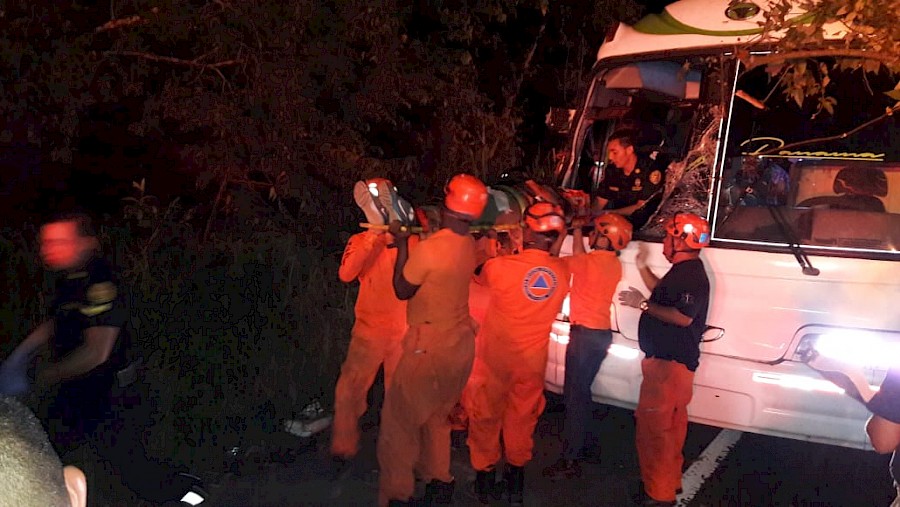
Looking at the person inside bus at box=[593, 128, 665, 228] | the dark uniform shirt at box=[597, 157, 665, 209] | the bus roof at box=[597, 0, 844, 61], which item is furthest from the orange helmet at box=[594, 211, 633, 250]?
the bus roof at box=[597, 0, 844, 61]

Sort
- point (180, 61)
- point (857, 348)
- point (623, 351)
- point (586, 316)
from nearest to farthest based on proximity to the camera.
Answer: point (857, 348)
point (586, 316)
point (623, 351)
point (180, 61)

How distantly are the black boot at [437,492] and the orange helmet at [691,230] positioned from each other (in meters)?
1.89

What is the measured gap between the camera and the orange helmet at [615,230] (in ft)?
16.7

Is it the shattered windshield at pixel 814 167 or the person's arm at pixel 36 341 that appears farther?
the shattered windshield at pixel 814 167

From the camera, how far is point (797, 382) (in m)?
4.79

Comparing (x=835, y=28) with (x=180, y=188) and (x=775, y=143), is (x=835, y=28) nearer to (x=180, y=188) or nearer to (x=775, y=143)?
(x=775, y=143)

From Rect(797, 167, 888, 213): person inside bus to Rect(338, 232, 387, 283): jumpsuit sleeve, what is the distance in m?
2.61

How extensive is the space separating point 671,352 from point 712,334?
1.53 feet

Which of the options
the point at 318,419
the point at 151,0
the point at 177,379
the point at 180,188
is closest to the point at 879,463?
the point at 318,419

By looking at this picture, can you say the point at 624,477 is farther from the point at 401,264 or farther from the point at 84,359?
the point at 84,359

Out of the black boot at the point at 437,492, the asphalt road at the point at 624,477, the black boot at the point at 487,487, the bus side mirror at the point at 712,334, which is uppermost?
the bus side mirror at the point at 712,334

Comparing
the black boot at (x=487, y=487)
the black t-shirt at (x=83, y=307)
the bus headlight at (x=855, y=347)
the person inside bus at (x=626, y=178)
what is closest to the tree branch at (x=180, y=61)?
the person inside bus at (x=626, y=178)

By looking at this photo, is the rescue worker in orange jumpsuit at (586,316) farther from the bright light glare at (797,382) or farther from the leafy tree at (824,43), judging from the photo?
the leafy tree at (824,43)

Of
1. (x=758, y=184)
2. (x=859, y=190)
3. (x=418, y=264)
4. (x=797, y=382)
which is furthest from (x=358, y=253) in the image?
(x=859, y=190)
